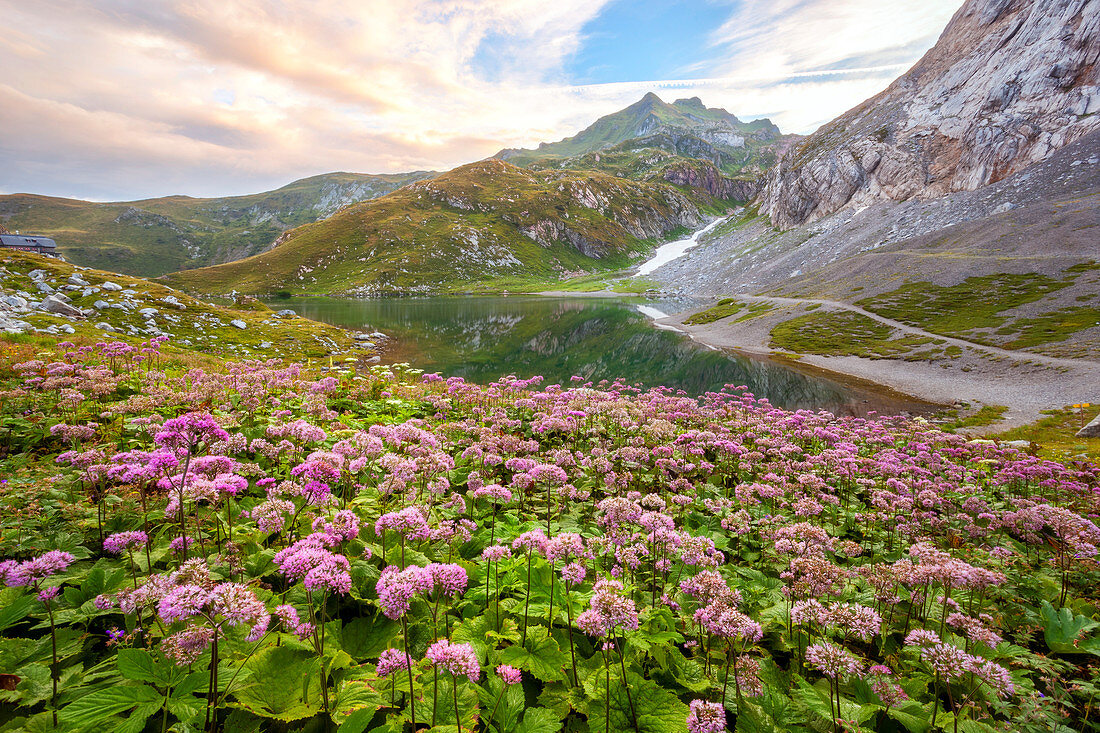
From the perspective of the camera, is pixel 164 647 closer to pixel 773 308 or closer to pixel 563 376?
pixel 563 376

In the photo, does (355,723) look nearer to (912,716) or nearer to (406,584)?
(406,584)

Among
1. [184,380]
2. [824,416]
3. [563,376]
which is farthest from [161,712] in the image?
[563,376]

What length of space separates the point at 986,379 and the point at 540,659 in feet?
219

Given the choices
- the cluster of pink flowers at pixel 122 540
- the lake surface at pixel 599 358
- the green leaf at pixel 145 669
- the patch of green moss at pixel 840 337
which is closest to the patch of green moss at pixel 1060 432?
the lake surface at pixel 599 358

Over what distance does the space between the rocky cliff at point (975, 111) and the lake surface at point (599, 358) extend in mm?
128017

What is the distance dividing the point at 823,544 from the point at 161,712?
28.3ft

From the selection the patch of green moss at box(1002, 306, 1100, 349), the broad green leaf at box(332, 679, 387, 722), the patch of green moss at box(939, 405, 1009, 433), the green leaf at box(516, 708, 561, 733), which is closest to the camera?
the broad green leaf at box(332, 679, 387, 722)

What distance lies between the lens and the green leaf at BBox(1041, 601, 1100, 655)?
5.49 m

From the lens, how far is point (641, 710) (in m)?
4.21

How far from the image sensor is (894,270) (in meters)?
95.7

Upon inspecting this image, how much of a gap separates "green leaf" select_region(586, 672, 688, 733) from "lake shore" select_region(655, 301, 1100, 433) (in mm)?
41142

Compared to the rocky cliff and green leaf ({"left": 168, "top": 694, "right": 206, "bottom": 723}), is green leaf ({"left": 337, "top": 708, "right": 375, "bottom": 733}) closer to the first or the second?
green leaf ({"left": 168, "top": 694, "right": 206, "bottom": 723})

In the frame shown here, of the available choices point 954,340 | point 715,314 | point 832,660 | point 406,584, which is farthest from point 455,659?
point 715,314

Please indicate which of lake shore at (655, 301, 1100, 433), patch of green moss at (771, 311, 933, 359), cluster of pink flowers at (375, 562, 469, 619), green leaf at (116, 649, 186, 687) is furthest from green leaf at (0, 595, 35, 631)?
patch of green moss at (771, 311, 933, 359)
